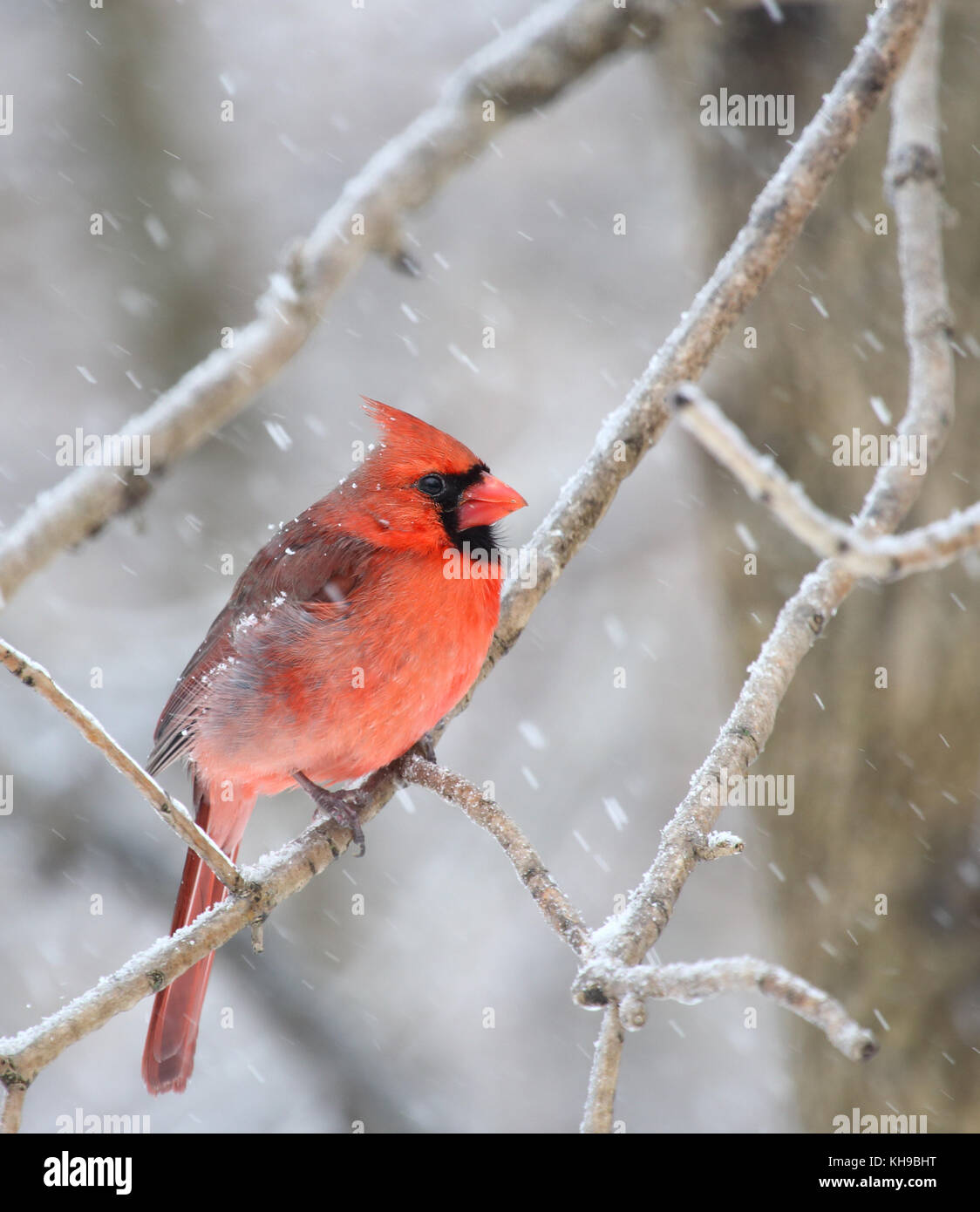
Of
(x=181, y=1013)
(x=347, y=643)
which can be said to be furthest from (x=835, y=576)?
(x=181, y=1013)

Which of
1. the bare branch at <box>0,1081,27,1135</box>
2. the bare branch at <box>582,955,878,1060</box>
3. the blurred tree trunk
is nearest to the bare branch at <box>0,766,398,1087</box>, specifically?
the bare branch at <box>0,1081,27,1135</box>

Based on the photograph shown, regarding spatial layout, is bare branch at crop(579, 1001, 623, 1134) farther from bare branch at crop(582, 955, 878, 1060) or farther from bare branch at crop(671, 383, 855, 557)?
bare branch at crop(671, 383, 855, 557)

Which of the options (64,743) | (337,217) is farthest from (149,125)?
(337,217)

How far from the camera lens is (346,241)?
1.99 meters

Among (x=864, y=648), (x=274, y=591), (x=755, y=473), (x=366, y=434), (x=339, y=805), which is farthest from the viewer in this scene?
(x=366, y=434)

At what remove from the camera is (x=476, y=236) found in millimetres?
6000

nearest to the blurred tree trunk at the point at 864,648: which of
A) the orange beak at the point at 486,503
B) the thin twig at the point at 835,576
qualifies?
the thin twig at the point at 835,576

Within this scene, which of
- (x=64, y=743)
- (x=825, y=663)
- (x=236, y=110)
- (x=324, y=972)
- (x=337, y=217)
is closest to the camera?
(x=337, y=217)

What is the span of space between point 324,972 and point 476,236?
3631 mm

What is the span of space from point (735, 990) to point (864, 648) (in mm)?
1750

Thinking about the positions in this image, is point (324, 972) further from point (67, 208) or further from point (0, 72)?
point (0, 72)

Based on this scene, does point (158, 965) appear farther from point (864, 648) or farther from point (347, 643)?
point (864, 648)

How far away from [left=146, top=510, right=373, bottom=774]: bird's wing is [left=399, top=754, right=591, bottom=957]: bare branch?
0.50m

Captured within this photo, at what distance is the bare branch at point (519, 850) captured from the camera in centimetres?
138
